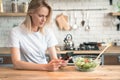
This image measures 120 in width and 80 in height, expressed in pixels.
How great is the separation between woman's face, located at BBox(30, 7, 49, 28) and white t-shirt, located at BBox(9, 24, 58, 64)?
0.46ft

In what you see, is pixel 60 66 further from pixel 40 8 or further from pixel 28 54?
pixel 40 8

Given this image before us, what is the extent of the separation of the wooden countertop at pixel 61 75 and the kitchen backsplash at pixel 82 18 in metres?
2.11

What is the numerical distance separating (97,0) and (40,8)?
208 centimetres

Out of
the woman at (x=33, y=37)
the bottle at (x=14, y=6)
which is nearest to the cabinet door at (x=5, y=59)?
the bottle at (x=14, y=6)

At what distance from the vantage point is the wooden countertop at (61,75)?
2150 mm

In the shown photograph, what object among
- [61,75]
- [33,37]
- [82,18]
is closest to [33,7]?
[33,37]

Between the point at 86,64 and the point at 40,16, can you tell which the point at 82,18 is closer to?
the point at 40,16

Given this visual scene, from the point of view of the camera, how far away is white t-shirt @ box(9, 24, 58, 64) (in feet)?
8.57

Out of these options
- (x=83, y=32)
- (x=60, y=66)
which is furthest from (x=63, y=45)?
(x=60, y=66)

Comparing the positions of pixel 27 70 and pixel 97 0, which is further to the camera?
pixel 97 0

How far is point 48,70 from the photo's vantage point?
237 cm

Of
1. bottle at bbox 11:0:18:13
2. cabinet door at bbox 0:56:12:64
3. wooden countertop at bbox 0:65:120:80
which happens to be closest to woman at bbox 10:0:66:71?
wooden countertop at bbox 0:65:120:80

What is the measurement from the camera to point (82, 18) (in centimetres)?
446

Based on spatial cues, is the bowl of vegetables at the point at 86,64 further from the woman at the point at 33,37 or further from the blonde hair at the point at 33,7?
the blonde hair at the point at 33,7
